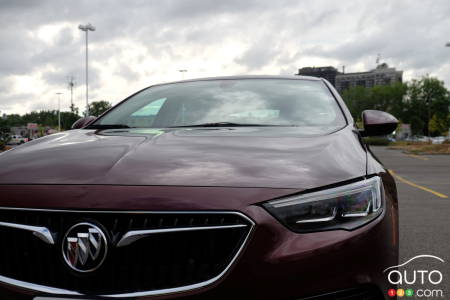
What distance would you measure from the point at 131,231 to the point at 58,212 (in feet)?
0.84

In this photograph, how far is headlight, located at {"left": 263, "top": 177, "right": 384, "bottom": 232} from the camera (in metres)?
1.52

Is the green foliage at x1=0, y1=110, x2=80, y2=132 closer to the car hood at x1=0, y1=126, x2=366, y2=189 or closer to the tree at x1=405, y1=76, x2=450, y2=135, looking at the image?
the tree at x1=405, y1=76, x2=450, y2=135

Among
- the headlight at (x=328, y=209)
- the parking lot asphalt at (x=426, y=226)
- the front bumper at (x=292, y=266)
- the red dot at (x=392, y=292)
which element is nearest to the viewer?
the front bumper at (x=292, y=266)

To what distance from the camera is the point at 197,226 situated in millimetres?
1459

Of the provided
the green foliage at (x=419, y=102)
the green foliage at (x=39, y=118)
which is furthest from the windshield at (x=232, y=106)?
the green foliage at (x=39, y=118)

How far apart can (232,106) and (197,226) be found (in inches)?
59.4

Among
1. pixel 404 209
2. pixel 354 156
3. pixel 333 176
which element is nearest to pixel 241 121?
pixel 354 156

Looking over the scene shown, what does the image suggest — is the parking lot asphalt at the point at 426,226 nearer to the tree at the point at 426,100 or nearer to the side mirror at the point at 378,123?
the side mirror at the point at 378,123

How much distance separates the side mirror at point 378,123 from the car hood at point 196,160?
0.69 m

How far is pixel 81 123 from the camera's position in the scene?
131 inches

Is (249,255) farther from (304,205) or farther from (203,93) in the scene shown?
(203,93)

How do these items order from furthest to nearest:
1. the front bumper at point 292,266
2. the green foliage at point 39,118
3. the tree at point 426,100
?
1. the green foliage at point 39,118
2. the tree at point 426,100
3. the front bumper at point 292,266

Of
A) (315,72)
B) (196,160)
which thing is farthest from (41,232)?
(315,72)

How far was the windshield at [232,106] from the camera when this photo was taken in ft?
8.68
